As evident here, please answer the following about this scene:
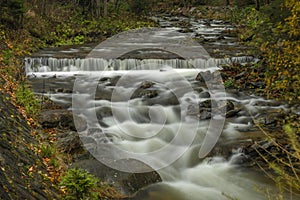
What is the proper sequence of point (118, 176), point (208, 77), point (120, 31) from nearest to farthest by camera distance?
point (118, 176) → point (208, 77) → point (120, 31)

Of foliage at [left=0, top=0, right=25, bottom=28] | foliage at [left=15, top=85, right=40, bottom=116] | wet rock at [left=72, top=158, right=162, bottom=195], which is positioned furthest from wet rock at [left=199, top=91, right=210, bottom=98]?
foliage at [left=0, top=0, right=25, bottom=28]

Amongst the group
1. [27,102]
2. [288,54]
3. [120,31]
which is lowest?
[27,102]

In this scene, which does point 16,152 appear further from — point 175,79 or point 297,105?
point 175,79

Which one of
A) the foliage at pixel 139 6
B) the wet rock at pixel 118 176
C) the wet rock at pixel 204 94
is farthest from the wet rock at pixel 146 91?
the foliage at pixel 139 6

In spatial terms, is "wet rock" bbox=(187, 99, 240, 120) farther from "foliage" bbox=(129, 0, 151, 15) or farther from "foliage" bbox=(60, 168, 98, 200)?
"foliage" bbox=(129, 0, 151, 15)

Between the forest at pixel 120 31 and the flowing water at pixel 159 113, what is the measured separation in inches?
32.3

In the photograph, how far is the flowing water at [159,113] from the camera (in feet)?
26.3

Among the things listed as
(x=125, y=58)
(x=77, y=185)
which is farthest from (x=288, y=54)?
(x=125, y=58)

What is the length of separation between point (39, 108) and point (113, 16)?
2359cm

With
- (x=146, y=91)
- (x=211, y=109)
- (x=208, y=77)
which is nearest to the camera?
(x=211, y=109)

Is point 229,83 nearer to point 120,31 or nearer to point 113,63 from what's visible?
point 113,63

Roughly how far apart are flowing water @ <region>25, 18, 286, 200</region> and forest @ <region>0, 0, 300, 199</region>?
82 cm

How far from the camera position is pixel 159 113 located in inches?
480

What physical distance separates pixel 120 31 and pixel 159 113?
18.7m
